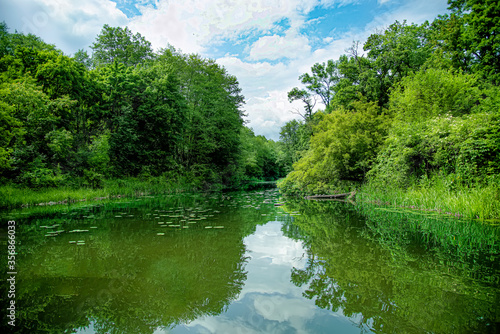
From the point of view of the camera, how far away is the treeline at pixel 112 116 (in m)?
12.5

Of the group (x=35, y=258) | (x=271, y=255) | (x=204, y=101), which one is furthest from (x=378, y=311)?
(x=204, y=101)

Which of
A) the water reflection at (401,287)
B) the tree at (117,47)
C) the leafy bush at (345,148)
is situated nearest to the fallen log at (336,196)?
the leafy bush at (345,148)

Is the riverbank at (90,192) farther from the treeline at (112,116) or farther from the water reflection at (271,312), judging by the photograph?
the water reflection at (271,312)

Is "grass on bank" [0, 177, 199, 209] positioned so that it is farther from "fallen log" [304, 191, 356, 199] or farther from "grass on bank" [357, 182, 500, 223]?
"grass on bank" [357, 182, 500, 223]

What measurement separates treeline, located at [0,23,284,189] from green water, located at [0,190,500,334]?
9.04 metres

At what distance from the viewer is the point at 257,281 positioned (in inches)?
143

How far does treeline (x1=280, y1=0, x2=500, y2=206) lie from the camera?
888 centimetres

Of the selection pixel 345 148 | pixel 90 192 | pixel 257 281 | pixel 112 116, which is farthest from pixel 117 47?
pixel 257 281

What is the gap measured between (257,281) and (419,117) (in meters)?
12.8

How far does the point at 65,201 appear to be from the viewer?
41.3 feet

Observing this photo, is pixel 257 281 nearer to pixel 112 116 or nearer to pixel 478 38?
pixel 112 116

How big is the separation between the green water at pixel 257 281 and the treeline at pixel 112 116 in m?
9.04

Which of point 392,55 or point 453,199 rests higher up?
point 392,55

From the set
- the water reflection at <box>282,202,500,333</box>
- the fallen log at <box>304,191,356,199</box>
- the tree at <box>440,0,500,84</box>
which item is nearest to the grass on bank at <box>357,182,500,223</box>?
the fallen log at <box>304,191,356,199</box>
